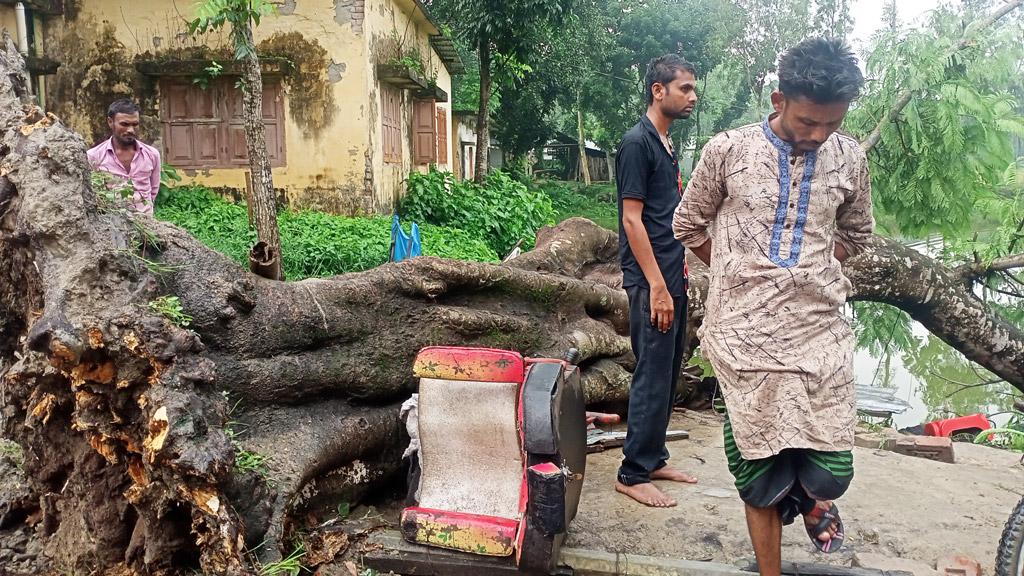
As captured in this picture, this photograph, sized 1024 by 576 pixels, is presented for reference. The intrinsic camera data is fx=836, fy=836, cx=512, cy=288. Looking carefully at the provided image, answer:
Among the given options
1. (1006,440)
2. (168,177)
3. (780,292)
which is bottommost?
(1006,440)

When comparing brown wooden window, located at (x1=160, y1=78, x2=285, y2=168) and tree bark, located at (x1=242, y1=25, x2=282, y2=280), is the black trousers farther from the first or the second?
brown wooden window, located at (x1=160, y1=78, x2=285, y2=168)

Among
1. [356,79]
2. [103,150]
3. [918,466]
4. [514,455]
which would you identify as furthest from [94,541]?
[356,79]

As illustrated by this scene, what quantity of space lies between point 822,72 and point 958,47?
18.0 feet

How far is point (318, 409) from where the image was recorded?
12.5 ft

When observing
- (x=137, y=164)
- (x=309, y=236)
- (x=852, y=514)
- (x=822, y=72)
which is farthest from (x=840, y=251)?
(x=309, y=236)

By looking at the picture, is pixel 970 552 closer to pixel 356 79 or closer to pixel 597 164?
pixel 356 79

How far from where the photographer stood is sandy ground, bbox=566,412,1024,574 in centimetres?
333

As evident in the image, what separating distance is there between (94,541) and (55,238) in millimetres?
1101

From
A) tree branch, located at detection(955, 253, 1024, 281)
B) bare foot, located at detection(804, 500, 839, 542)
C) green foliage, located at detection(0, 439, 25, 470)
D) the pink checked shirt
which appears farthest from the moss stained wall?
bare foot, located at detection(804, 500, 839, 542)

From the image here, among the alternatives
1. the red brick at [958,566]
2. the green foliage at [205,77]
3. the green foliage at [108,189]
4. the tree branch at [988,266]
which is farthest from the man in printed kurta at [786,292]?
the green foliage at [205,77]

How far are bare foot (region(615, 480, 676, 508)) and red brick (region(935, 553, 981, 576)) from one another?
1.06 meters

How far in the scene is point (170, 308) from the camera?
2979 millimetres

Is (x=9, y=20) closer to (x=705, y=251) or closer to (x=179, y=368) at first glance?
(x=179, y=368)

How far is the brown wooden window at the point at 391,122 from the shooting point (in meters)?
11.8
